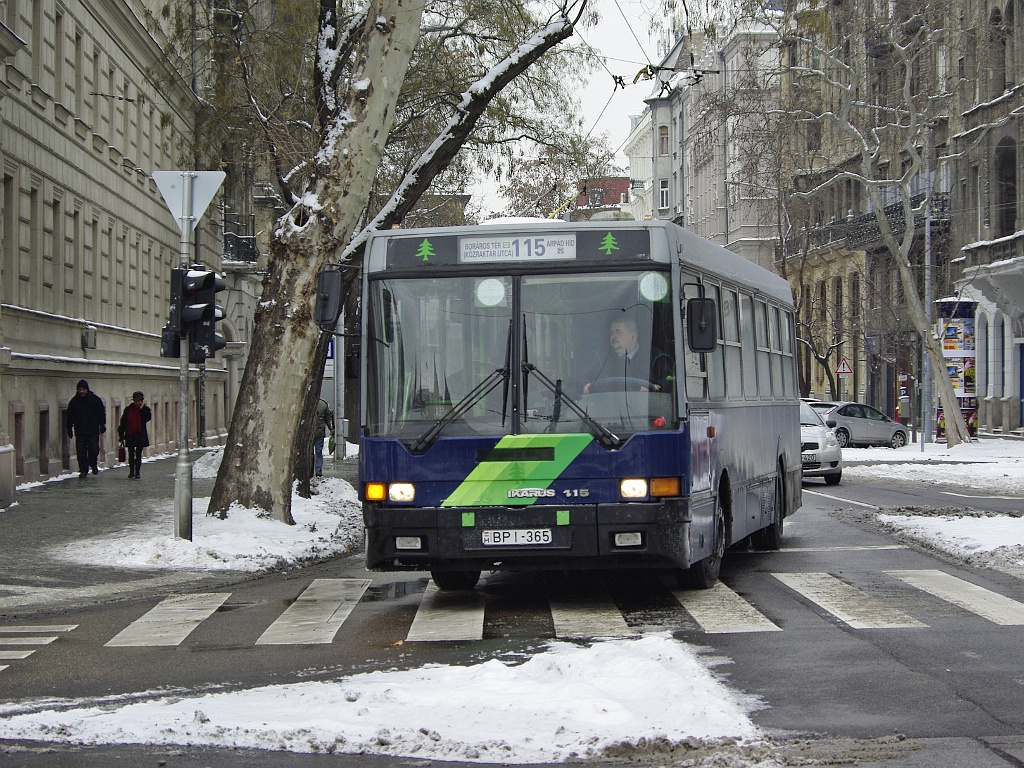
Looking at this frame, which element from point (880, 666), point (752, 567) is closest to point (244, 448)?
point (752, 567)

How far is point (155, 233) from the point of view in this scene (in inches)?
1679

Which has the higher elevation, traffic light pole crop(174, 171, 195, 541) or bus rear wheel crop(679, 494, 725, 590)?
traffic light pole crop(174, 171, 195, 541)

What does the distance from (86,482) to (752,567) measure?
1658 cm

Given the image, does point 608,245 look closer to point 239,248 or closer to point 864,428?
point 864,428

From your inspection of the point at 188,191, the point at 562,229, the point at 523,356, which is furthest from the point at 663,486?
the point at 188,191

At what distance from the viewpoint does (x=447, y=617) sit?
10.5 m

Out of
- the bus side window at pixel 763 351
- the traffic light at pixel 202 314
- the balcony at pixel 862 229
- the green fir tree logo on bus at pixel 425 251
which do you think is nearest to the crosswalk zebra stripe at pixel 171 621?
the green fir tree logo on bus at pixel 425 251

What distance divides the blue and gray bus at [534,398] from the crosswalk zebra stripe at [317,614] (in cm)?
62

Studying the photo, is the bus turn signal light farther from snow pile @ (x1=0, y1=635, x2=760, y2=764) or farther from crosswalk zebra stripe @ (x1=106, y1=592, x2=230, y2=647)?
crosswalk zebra stripe @ (x1=106, y1=592, x2=230, y2=647)

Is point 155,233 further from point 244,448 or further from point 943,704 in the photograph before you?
point 943,704

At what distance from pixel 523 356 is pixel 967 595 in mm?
3727

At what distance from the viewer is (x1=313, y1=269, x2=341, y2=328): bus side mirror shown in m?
10.8

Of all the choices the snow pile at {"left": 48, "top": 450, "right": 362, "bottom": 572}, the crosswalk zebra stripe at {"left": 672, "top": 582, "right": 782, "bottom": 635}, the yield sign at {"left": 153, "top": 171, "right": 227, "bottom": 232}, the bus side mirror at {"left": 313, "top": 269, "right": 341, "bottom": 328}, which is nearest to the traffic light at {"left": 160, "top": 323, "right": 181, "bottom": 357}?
the yield sign at {"left": 153, "top": 171, "right": 227, "bottom": 232}

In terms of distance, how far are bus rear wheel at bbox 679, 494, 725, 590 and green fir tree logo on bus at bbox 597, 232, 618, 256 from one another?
7.46ft
